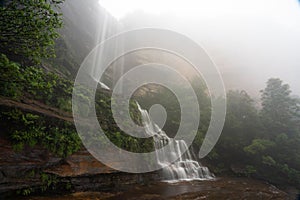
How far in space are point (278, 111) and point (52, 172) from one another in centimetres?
1790

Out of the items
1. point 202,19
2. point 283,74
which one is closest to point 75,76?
point 283,74

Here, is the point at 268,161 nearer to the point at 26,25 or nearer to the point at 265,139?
the point at 265,139

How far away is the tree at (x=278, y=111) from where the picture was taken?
15.3m

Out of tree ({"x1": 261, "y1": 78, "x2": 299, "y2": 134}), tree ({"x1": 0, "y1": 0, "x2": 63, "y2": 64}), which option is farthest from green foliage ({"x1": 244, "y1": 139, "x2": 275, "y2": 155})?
tree ({"x1": 0, "y1": 0, "x2": 63, "y2": 64})

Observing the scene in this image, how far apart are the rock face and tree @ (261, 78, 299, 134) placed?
Result: 44.7ft

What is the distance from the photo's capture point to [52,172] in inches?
232

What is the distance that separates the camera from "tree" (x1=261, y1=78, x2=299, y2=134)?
15.3 meters

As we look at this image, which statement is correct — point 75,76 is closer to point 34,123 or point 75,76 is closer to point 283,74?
point 34,123

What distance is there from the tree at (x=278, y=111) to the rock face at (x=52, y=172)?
44.7ft

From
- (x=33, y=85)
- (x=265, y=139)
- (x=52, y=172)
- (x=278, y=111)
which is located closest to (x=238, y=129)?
(x=265, y=139)

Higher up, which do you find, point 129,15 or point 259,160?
point 129,15

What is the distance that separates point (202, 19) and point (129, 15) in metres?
29.8

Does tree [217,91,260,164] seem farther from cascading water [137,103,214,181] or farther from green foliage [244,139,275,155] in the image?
cascading water [137,103,214,181]

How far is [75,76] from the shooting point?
1384 cm
